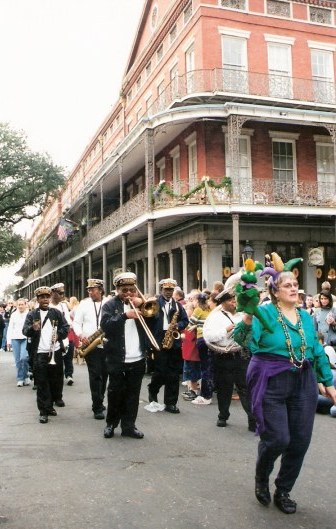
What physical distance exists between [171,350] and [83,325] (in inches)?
55.4

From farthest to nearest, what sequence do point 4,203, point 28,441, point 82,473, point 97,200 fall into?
point 4,203
point 97,200
point 28,441
point 82,473

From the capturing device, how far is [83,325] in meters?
7.92

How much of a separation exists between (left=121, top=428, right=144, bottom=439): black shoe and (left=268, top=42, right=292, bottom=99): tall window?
18163 mm

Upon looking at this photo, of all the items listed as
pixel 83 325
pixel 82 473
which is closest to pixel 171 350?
pixel 83 325

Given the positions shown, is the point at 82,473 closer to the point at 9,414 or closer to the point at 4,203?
the point at 9,414

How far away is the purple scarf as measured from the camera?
3871 millimetres

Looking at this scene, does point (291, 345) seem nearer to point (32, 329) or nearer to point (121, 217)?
point (32, 329)

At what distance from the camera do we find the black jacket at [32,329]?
7.73 metres

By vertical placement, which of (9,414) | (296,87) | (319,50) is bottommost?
(9,414)

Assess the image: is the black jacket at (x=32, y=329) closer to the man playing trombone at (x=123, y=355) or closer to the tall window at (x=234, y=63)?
the man playing trombone at (x=123, y=355)

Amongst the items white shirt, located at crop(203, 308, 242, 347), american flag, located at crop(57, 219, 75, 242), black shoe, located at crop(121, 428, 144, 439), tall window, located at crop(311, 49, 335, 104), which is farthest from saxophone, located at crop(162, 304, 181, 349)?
american flag, located at crop(57, 219, 75, 242)

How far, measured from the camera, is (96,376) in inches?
292

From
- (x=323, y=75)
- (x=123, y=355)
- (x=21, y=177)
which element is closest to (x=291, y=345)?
(x=123, y=355)

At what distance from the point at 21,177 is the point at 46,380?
104 feet
